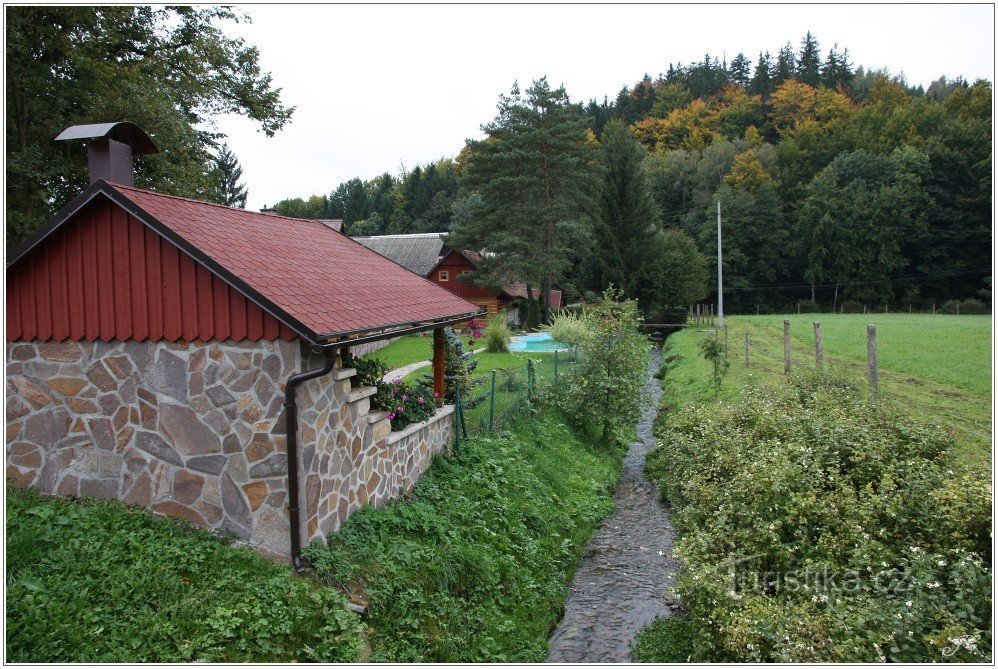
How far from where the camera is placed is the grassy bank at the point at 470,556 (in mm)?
5941

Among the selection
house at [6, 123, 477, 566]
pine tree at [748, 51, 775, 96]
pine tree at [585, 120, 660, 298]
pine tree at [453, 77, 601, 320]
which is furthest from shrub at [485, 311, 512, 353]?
pine tree at [748, 51, 775, 96]

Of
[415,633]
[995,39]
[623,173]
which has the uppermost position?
[623,173]

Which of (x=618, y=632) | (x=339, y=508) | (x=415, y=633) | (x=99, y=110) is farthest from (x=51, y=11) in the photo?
(x=618, y=632)

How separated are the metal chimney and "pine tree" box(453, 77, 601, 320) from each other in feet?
92.1

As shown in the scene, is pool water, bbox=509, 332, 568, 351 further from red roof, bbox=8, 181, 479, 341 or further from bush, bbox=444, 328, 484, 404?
red roof, bbox=8, 181, 479, 341

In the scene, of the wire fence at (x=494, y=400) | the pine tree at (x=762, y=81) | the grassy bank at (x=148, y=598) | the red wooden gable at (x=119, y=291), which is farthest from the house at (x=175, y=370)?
the pine tree at (x=762, y=81)

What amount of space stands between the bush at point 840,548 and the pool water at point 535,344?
1863 centimetres

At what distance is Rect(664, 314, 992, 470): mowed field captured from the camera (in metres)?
12.0

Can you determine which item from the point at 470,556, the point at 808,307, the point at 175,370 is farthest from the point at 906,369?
the point at 808,307

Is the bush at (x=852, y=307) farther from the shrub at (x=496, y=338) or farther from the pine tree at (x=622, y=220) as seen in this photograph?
the shrub at (x=496, y=338)

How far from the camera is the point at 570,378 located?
14.0 m

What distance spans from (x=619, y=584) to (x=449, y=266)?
114ft

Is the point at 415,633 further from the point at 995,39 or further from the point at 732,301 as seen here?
the point at 732,301

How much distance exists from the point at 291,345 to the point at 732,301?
5423 cm
